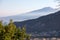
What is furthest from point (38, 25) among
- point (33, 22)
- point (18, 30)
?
point (18, 30)

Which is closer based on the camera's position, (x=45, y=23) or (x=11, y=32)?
(x=11, y=32)

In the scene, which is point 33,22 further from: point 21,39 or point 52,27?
point 21,39

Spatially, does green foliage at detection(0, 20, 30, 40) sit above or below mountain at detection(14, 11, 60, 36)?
below

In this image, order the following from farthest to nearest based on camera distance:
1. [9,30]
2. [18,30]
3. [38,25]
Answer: [38,25], [18,30], [9,30]

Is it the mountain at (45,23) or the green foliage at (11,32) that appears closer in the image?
the green foliage at (11,32)

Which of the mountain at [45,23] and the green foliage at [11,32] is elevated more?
the mountain at [45,23]

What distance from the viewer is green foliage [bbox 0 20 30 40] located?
3264 millimetres

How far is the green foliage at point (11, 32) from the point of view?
3.26m

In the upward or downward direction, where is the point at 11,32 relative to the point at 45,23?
downward

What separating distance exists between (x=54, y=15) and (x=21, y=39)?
34.4ft

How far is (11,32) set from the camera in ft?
10.7

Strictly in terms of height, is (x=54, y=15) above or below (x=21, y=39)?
above

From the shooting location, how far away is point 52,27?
562 inches

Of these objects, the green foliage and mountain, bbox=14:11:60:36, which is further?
mountain, bbox=14:11:60:36
